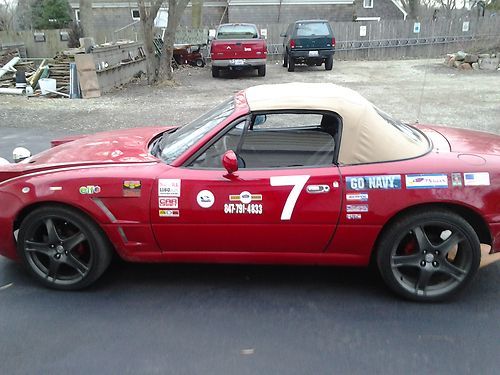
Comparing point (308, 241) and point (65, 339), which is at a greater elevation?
point (308, 241)

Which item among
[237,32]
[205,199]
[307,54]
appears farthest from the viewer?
[307,54]

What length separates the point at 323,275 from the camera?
141 inches

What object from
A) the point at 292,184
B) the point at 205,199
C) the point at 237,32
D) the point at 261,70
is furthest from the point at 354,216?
the point at 237,32

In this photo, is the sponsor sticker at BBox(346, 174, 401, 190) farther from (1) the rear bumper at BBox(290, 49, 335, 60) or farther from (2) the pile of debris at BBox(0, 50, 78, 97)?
(1) the rear bumper at BBox(290, 49, 335, 60)

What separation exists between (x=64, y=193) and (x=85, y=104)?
934 cm

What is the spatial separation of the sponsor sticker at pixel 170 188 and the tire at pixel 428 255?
1399 millimetres

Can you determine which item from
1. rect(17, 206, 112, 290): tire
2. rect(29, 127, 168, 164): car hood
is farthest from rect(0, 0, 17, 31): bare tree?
rect(17, 206, 112, 290): tire

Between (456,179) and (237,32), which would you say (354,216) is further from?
(237,32)

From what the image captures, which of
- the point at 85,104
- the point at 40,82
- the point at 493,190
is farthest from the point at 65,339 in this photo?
the point at 40,82

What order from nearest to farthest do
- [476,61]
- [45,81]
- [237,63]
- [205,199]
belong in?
[205,199] < [45,81] < [237,63] < [476,61]

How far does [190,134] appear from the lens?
3.59 m

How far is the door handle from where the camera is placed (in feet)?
9.98

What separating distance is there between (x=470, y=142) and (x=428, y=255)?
1.02 metres

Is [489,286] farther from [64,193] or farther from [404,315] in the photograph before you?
[64,193]
